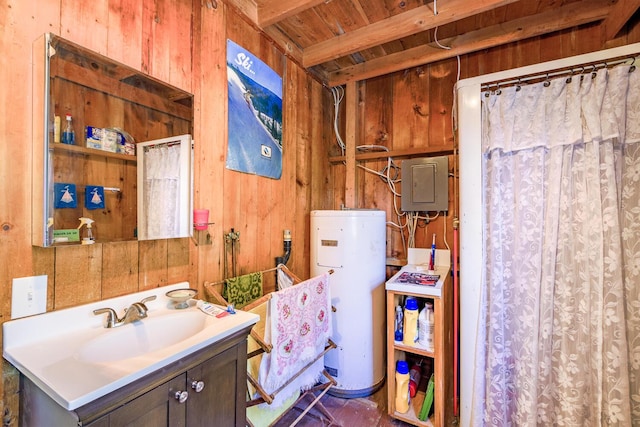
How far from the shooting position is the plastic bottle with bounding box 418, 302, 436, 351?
65.5 inches

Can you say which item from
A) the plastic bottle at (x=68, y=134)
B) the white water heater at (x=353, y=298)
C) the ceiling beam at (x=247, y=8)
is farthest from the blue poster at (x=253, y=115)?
the plastic bottle at (x=68, y=134)

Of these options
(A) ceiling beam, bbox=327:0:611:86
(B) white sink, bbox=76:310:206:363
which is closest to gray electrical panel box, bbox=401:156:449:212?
(A) ceiling beam, bbox=327:0:611:86

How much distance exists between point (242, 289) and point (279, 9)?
1.67 m

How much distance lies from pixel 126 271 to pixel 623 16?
2.77 m

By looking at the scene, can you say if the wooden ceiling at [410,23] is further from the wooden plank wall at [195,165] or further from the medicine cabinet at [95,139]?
the medicine cabinet at [95,139]

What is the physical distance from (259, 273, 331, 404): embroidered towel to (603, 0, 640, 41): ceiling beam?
A: 2130 mm

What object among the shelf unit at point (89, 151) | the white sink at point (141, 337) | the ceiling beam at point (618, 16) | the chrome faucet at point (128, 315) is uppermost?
the ceiling beam at point (618, 16)

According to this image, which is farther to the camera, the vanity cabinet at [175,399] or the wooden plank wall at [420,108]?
the wooden plank wall at [420,108]

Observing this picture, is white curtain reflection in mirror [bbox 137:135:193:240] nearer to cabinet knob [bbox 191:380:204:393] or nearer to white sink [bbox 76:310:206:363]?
white sink [bbox 76:310:206:363]

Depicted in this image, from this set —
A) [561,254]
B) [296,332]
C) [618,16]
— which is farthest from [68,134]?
[618,16]

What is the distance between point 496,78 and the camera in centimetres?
150

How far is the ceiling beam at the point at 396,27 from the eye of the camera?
5.17 ft

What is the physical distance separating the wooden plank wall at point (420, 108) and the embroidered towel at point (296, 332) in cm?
100

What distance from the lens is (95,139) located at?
108 centimetres
